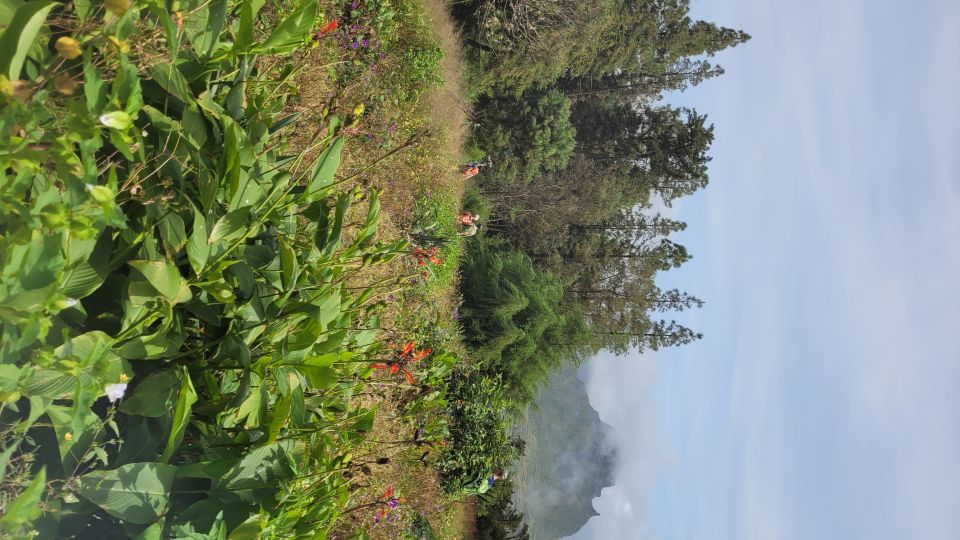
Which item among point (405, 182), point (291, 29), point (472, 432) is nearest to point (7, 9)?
point (291, 29)

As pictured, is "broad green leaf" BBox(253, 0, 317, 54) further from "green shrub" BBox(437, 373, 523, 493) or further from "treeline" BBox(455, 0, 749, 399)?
"treeline" BBox(455, 0, 749, 399)

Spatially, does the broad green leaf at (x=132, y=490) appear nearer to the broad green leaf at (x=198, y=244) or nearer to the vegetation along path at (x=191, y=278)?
the vegetation along path at (x=191, y=278)

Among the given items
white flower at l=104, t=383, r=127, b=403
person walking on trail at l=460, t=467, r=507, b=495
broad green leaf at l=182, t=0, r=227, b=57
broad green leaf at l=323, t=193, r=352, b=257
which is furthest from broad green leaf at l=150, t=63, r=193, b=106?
person walking on trail at l=460, t=467, r=507, b=495

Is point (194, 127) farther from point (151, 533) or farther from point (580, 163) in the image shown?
point (580, 163)

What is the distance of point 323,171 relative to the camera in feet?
9.47

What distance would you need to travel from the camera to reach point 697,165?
51.1 feet

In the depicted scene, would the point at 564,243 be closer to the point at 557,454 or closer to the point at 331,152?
the point at 557,454

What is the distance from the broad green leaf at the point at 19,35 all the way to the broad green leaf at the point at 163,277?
0.61 metres

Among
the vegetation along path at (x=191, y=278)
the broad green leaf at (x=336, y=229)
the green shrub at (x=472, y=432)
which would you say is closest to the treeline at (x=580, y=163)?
the green shrub at (x=472, y=432)

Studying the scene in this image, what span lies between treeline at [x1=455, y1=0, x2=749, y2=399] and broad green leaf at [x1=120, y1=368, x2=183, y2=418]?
8516mm

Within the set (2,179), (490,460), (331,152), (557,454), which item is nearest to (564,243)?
(557,454)

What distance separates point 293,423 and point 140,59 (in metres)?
1.49

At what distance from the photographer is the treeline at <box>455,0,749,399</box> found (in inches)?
454

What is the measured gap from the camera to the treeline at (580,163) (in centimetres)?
1152
